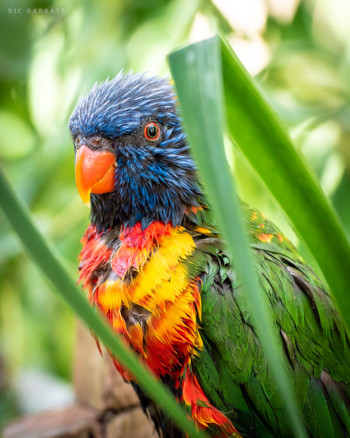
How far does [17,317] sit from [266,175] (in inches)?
86.8

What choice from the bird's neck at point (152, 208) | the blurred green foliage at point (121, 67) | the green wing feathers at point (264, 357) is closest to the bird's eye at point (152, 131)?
the bird's neck at point (152, 208)

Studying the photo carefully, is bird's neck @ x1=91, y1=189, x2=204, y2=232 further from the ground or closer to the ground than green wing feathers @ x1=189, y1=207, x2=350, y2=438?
further from the ground

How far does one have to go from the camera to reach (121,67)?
1.61 metres

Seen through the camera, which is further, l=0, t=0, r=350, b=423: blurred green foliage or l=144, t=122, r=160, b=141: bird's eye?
l=0, t=0, r=350, b=423: blurred green foliage

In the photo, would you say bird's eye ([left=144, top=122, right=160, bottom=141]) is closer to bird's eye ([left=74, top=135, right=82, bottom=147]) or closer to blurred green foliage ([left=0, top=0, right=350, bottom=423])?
bird's eye ([left=74, top=135, right=82, bottom=147])

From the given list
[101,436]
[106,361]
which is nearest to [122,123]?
[106,361]

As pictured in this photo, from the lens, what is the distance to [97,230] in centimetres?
→ 104

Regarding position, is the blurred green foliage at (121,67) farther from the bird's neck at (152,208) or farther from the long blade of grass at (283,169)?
the long blade of grass at (283,169)

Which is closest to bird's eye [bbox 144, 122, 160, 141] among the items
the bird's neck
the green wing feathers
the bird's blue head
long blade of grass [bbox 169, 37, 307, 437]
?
the bird's blue head

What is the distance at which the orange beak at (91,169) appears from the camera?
34.8 inches

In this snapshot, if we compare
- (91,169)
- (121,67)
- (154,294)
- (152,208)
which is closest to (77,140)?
(91,169)

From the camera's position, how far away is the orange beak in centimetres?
88

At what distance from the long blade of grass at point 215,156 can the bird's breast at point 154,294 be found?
1.26 feet

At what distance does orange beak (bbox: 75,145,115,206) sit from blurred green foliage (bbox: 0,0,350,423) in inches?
27.2
